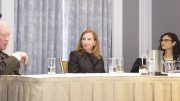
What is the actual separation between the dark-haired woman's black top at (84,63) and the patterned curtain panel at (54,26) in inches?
28.3

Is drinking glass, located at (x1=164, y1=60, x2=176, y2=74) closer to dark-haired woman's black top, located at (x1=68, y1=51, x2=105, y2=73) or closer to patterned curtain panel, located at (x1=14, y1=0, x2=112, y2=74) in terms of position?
dark-haired woman's black top, located at (x1=68, y1=51, x2=105, y2=73)

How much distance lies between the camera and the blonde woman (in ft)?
12.7

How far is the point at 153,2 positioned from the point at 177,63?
8.48 feet

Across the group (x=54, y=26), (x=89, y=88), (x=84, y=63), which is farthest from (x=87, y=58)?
(x=89, y=88)

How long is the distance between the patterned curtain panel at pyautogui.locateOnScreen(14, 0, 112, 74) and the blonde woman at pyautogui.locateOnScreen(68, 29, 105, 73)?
2.17ft

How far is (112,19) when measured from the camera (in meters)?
5.20

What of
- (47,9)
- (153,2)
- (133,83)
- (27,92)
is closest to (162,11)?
Answer: (153,2)

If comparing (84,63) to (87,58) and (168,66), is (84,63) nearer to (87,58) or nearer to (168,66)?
(87,58)

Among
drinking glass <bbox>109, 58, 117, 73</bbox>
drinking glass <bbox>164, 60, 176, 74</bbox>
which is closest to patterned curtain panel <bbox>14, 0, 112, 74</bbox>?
drinking glass <bbox>109, 58, 117, 73</bbox>

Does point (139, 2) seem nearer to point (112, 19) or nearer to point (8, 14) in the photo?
point (112, 19)

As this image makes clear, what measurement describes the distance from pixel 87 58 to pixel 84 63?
100 mm

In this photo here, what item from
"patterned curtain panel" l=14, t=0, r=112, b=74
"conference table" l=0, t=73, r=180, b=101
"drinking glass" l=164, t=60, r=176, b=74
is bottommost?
"conference table" l=0, t=73, r=180, b=101

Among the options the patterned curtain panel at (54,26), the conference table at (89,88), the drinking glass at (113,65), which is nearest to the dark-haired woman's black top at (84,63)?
the patterned curtain panel at (54,26)

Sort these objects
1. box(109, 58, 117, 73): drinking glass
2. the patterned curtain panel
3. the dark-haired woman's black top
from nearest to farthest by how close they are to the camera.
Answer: box(109, 58, 117, 73): drinking glass < the dark-haired woman's black top < the patterned curtain panel
